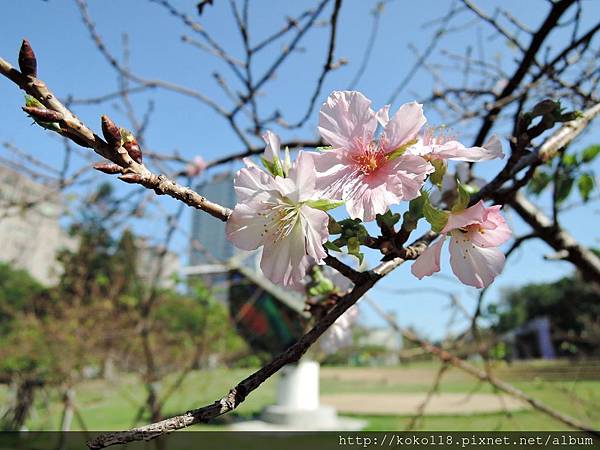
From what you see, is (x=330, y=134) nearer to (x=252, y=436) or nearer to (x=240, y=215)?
(x=240, y=215)

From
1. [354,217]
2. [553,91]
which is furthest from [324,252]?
[553,91]

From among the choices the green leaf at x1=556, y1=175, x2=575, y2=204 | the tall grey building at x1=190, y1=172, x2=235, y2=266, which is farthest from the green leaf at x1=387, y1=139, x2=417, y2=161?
the green leaf at x1=556, y1=175, x2=575, y2=204

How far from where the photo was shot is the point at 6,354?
8500 millimetres

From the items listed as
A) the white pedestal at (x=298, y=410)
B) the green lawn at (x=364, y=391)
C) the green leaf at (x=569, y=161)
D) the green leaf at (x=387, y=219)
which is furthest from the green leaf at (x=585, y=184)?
the white pedestal at (x=298, y=410)

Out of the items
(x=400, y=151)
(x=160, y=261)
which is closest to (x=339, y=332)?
(x=400, y=151)

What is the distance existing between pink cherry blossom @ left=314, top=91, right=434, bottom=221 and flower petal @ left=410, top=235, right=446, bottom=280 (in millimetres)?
93

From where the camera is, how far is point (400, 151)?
22.1 inches

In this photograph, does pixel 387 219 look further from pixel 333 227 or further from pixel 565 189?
pixel 565 189

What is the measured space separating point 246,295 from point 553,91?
4063mm

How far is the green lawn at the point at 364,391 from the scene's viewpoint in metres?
2.73

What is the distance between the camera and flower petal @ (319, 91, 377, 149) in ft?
1.87

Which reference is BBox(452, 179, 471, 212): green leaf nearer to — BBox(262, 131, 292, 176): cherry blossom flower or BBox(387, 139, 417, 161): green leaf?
BBox(387, 139, 417, 161): green leaf

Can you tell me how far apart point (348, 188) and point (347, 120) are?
102mm

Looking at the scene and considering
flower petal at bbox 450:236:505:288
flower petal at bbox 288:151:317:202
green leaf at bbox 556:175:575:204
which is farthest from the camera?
green leaf at bbox 556:175:575:204
